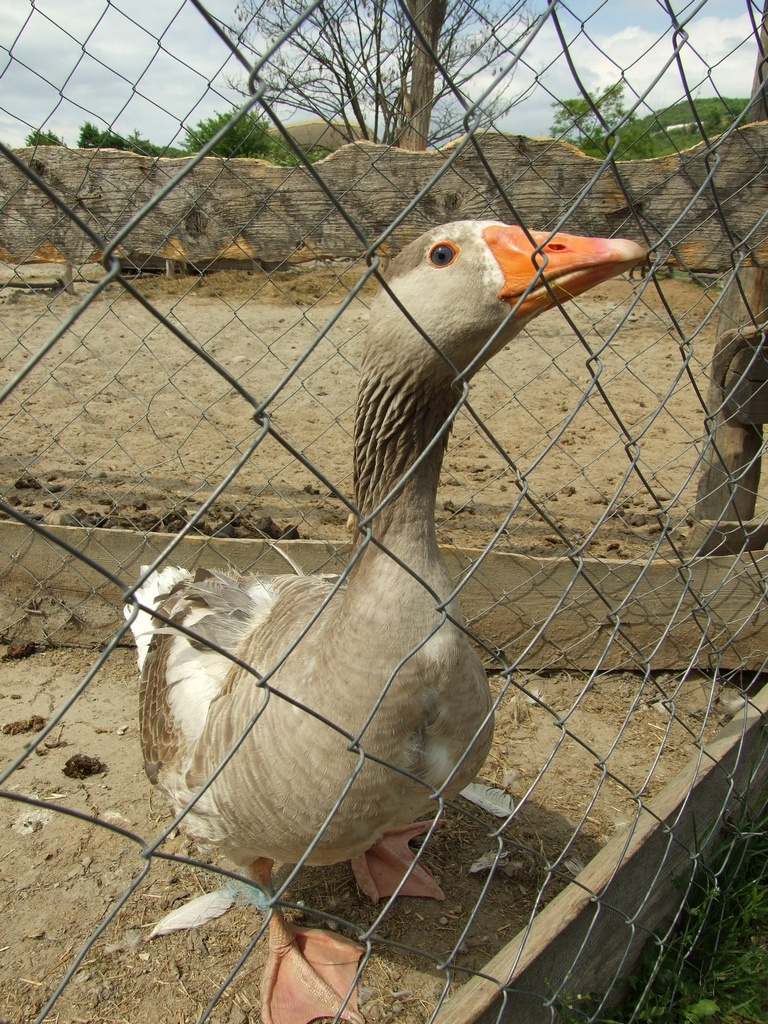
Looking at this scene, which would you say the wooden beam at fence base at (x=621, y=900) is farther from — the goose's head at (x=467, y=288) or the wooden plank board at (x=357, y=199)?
the wooden plank board at (x=357, y=199)

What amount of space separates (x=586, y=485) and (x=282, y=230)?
284 centimetres

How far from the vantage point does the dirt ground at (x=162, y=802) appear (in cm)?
220

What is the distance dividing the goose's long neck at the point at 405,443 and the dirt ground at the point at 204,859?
0.56 m

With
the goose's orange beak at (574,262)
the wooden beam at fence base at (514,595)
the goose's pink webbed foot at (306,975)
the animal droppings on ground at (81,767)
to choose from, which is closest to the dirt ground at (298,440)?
the wooden beam at fence base at (514,595)

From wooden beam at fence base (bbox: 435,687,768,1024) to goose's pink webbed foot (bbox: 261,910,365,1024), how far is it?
700mm

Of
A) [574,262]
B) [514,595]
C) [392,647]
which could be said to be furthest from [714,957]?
[574,262]

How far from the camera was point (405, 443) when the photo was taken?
1.86 m

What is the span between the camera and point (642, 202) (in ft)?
9.13

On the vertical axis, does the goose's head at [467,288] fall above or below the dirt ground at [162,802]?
above

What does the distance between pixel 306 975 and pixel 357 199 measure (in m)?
2.77

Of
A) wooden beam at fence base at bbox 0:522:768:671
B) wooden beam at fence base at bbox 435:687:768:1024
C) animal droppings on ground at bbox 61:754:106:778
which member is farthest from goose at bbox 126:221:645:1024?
wooden beam at fence base at bbox 0:522:768:671

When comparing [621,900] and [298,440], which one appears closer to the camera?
[621,900]

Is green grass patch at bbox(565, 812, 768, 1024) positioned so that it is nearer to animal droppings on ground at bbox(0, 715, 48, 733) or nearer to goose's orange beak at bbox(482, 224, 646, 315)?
goose's orange beak at bbox(482, 224, 646, 315)

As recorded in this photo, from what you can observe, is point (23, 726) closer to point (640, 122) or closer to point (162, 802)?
point (162, 802)
